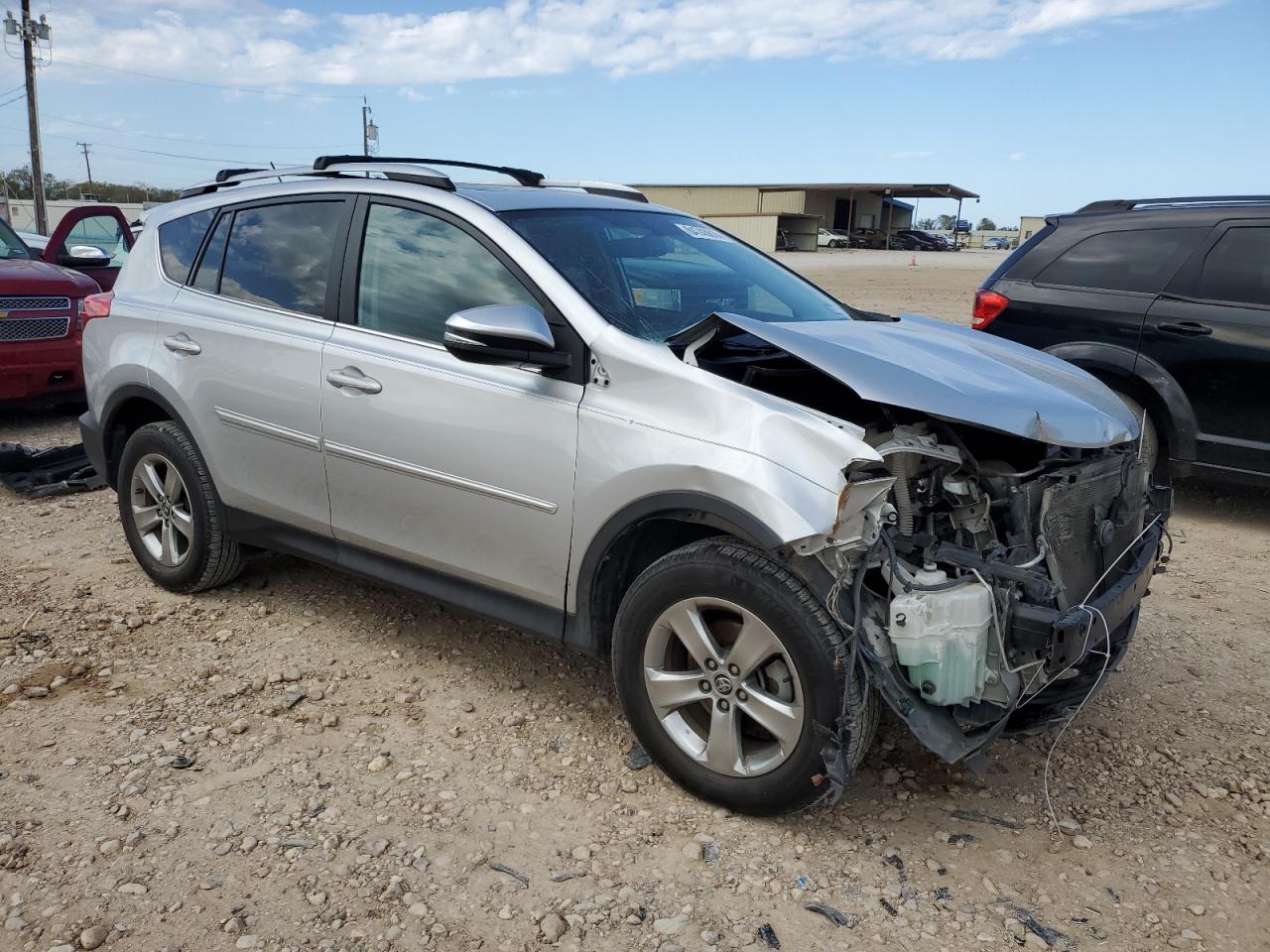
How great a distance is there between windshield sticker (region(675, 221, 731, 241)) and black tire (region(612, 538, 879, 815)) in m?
Result: 1.67

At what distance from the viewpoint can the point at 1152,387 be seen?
5.84 meters

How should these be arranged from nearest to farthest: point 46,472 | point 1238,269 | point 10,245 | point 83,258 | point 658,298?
point 658,298 < point 1238,269 < point 46,472 < point 83,258 < point 10,245

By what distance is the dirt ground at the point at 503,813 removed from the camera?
2.58 meters

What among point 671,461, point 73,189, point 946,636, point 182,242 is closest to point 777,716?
point 946,636

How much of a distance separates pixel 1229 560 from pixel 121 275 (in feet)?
19.1

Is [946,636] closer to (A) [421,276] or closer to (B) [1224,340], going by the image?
(A) [421,276]

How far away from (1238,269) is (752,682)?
460 centimetres

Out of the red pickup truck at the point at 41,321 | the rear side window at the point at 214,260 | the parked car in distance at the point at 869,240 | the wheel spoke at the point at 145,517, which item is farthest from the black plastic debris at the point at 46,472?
the parked car in distance at the point at 869,240

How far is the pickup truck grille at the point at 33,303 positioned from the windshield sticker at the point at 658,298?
6.24m

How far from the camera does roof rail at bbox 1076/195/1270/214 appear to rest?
5838 mm

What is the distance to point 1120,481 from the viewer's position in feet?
10.5

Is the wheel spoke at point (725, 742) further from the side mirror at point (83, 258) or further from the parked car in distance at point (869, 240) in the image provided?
the parked car in distance at point (869, 240)

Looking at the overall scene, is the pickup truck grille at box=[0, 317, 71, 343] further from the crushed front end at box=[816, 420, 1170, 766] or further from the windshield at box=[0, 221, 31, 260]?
the crushed front end at box=[816, 420, 1170, 766]

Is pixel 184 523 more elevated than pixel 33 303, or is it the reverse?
→ pixel 33 303
